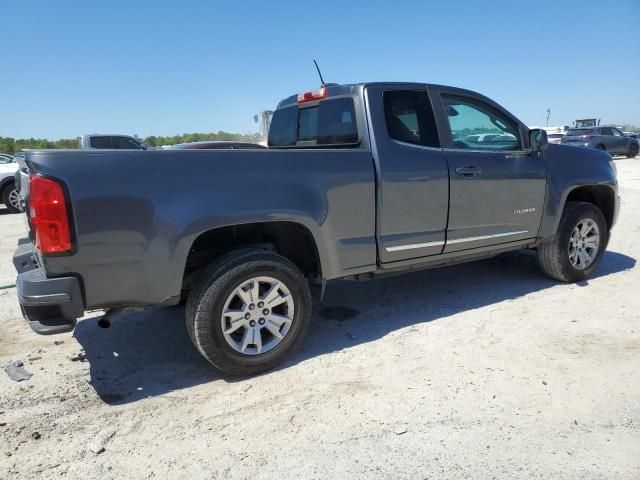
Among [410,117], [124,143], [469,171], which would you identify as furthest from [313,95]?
[124,143]

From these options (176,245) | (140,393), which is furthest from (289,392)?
(176,245)

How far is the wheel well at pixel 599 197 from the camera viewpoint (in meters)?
5.03

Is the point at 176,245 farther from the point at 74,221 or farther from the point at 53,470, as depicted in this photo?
the point at 53,470

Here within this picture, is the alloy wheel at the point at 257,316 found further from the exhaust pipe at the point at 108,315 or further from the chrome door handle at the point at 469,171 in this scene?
the chrome door handle at the point at 469,171

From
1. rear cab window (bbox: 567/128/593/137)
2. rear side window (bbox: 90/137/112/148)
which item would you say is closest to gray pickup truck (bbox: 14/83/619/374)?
rear side window (bbox: 90/137/112/148)

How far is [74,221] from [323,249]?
5.10 ft

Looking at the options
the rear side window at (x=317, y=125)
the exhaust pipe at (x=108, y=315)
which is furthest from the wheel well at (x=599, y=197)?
the exhaust pipe at (x=108, y=315)

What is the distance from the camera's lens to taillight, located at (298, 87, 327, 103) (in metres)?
4.02

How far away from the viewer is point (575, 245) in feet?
15.8

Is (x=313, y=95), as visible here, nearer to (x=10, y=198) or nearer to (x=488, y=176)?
(x=488, y=176)

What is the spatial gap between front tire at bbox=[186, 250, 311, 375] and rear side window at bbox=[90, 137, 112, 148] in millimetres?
12901

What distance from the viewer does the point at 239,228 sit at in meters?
3.26

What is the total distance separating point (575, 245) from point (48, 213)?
4.68 meters

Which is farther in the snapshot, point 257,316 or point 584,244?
point 584,244
